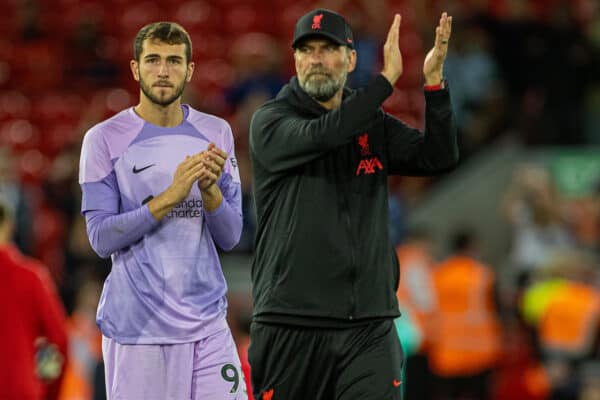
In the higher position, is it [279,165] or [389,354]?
[279,165]

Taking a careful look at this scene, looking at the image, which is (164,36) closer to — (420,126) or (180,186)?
(180,186)

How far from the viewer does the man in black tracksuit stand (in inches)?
214

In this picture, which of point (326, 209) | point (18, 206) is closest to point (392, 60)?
point (326, 209)

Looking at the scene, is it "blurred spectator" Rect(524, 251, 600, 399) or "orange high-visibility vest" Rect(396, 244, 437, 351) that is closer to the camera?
"blurred spectator" Rect(524, 251, 600, 399)

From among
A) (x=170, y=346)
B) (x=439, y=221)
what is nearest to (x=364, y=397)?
(x=170, y=346)

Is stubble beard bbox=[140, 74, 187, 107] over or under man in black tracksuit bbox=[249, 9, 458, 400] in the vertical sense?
over

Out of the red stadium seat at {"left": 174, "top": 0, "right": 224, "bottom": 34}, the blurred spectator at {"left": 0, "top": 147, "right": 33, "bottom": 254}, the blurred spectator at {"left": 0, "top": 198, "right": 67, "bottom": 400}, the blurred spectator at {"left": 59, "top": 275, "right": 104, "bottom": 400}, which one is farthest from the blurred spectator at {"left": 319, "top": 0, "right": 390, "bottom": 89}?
the blurred spectator at {"left": 0, "top": 198, "right": 67, "bottom": 400}

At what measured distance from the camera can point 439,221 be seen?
14.3 meters

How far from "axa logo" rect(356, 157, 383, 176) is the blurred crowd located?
183 inches

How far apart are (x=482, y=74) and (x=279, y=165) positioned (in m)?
9.79

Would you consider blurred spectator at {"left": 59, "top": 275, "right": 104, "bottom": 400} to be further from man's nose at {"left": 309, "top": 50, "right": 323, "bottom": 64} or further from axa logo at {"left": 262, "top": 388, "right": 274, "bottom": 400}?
man's nose at {"left": 309, "top": 50, "right": 323, "bottom": 64}

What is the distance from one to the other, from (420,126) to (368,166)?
8874 millimetres

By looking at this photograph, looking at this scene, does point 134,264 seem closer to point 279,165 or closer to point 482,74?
point 279,165

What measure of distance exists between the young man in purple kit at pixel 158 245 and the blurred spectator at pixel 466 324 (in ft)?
23.7
